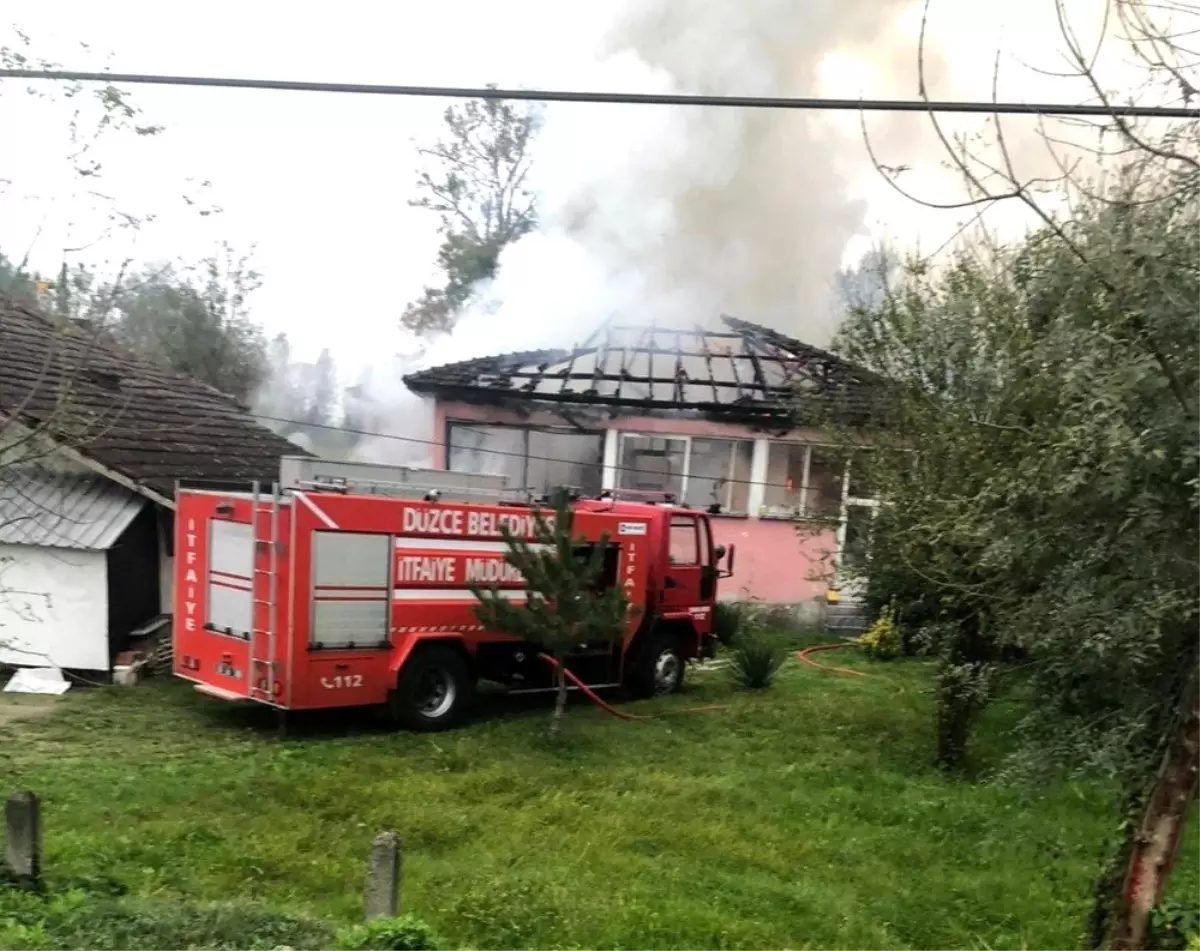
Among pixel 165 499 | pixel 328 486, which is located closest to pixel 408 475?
pixel 328 486

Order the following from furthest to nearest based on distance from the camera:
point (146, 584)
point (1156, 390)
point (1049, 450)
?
point (146, 584) < point (1049, 450) < point (1156, 390)

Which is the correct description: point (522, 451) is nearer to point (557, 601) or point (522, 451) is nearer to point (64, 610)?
point (64, 610)

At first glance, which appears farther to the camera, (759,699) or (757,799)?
(759,699)

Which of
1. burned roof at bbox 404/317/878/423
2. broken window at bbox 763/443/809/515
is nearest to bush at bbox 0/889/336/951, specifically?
burned roof at bbox 404/317/878/423

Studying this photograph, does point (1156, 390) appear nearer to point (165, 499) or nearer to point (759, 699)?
point (759, 699)

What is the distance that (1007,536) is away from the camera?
5.43 metres

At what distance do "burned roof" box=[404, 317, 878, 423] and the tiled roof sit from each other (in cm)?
730

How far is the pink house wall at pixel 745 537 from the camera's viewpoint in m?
19.4

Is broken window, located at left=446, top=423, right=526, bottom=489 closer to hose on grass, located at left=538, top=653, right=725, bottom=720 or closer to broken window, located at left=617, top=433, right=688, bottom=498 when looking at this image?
broken window, located at left=617, top=433, right=688, bottom=498

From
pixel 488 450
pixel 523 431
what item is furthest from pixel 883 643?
pixel 488 450

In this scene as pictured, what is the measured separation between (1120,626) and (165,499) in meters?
10.9

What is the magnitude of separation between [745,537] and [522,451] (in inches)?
176

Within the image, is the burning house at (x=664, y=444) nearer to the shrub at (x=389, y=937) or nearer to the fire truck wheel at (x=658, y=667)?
the fire truck wheel at (x=658, y=667)

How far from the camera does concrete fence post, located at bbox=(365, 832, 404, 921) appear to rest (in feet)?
15.9
